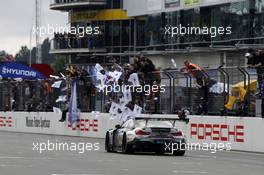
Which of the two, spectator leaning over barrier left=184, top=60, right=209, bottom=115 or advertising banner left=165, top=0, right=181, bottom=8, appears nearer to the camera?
spectator leaning over barrier left=184, top=60, right=209, bottom=115

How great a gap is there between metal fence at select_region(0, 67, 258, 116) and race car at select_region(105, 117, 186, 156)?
531cm

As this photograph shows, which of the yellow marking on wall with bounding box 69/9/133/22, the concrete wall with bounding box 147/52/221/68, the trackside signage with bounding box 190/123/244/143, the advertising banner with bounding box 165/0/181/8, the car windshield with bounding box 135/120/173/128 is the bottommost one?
the trackside signage with bounding box 190/123/244/143

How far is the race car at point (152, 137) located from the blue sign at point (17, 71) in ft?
90.5

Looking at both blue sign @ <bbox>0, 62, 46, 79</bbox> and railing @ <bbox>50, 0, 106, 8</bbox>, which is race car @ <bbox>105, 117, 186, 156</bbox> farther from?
railing @ <bbox>50, 0, 106, 8</bbox>

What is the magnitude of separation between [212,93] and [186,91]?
6.58 ft

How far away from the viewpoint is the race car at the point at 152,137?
2550 centimetres

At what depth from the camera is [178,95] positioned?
35.5 meters

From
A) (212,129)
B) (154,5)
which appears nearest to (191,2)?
(154,5)

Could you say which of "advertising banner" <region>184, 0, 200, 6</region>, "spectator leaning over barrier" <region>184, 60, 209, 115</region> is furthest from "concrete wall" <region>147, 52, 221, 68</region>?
"spectator leaning over barrier" <region>184, 60, 209, 115</region>

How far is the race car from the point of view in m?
25.5

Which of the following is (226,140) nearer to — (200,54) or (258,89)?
(258,89)

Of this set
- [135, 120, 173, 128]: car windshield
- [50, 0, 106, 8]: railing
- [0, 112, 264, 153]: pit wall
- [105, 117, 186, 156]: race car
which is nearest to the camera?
[105, 117, 186, 156]: race car

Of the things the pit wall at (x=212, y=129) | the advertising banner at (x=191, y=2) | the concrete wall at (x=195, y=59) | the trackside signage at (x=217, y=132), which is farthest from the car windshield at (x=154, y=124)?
the advertising banner at (x=191, y=2)

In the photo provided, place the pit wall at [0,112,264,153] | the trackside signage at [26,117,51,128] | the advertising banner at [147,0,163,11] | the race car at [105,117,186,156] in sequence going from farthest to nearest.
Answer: the advertising banner at [147,0,163,11] < the trackside signage at [26,117,51,128] < the pit wall at [0,112,264,153] < the race car at [105,117,186,156]
